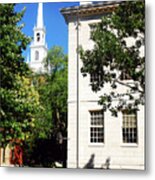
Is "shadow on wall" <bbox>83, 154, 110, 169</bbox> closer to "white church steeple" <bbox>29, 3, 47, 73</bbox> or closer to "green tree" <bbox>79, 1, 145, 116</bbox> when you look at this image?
"green tree" <bbox>79, 1, 145, 116</bbox>

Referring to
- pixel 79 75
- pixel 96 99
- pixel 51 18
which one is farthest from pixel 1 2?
pixel 96 99

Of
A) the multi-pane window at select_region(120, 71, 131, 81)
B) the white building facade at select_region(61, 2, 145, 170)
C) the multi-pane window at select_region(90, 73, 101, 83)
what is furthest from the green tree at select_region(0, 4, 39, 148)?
the multi-pane window at select_region(120, 71, 131, 81)

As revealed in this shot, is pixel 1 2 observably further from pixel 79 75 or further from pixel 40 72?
pixel 79 75

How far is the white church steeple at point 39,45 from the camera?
4.87 metres

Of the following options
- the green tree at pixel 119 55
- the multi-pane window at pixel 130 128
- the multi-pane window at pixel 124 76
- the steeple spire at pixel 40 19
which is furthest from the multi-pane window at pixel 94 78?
the steeple spire at pixel 40 19

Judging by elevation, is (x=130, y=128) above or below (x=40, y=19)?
below

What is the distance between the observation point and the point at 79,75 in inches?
189

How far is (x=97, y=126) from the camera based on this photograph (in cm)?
467

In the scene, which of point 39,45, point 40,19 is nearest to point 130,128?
point 39,45

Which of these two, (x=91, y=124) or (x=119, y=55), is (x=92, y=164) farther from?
(x=119, y=55)

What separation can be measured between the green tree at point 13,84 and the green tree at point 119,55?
0.74 meters

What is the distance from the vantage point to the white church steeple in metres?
4.87

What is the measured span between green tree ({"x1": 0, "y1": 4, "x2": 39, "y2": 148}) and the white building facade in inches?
20.9

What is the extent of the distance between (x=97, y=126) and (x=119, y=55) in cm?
79
